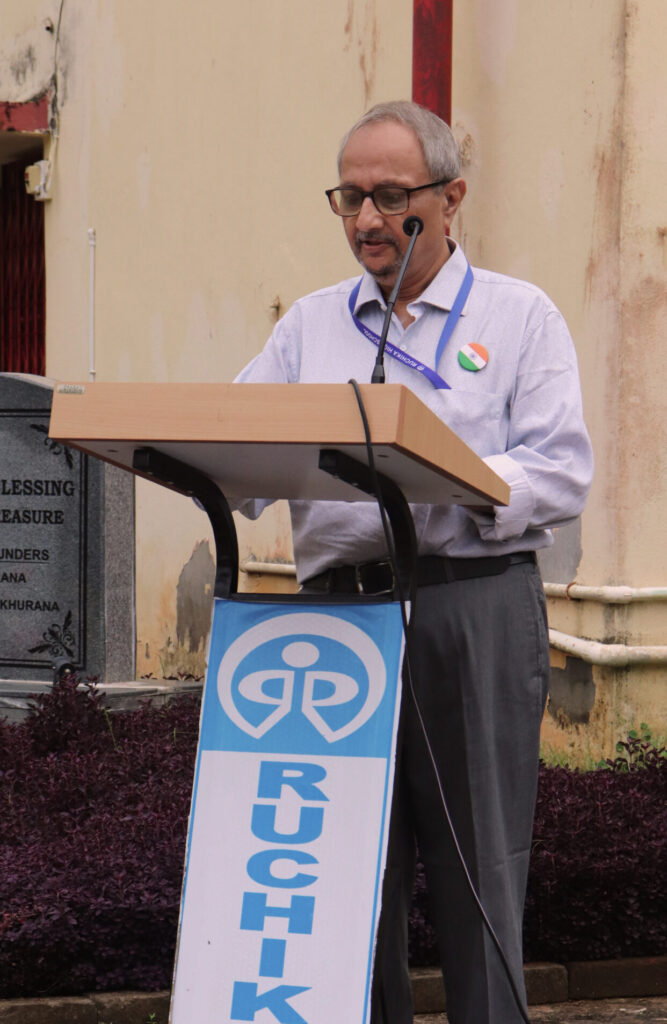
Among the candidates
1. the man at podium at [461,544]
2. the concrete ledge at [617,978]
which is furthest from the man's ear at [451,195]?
the concrete ledge at [617,978]

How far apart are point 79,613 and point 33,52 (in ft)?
20.6

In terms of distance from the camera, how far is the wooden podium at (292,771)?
8.20 feet

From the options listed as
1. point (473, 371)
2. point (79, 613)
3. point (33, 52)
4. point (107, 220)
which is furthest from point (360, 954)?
point (33, 52)

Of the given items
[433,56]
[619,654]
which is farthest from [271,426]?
[433,56]

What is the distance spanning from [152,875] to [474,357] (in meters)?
2.00

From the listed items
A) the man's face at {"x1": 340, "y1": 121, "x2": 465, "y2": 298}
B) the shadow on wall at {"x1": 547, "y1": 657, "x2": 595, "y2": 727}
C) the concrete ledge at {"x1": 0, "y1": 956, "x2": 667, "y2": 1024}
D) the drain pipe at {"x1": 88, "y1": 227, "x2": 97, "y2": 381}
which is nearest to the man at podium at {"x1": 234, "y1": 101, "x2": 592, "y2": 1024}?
the man's face at {"x1": 340, "y1": 121, "x2": 465, "y2": 298}

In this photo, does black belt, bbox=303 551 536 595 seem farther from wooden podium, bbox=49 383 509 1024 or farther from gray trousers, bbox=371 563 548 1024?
wooden podium, bbox=49 383 509 1024

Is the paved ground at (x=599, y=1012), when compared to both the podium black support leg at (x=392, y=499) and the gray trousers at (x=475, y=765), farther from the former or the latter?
the podium black support leg at (x=392, y=499)

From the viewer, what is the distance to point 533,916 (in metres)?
4.33

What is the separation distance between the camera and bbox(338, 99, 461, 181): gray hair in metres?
2.77

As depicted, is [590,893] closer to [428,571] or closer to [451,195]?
[428,571]

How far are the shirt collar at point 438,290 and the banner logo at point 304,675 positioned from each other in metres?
0.61

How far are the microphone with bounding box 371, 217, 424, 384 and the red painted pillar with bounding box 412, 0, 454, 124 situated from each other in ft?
11.1

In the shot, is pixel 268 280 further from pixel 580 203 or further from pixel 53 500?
pixel 580 203
